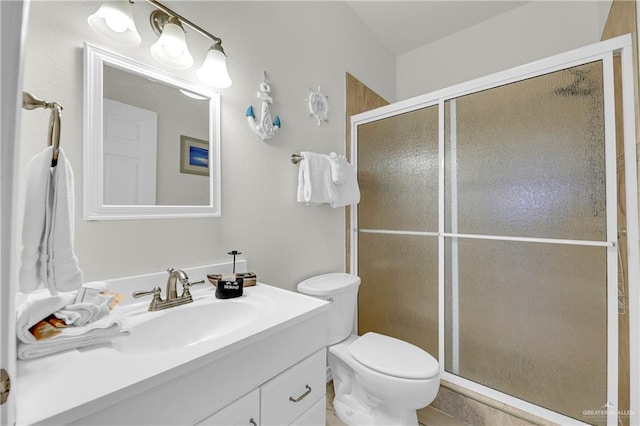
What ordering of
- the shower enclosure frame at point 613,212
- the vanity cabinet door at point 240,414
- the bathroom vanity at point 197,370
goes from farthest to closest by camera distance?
→ the shower enclosure frame at point 613,212
the vanity cabinet door at point 240,414
the bathroom vanity at point 197,370

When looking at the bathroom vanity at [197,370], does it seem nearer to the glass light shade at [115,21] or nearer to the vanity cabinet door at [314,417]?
the vanity cabinet door at [314,417]

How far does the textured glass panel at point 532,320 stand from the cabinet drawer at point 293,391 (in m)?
0.98

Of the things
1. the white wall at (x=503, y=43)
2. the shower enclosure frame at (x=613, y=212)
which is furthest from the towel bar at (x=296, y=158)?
the white wall at (x=503, y=43)

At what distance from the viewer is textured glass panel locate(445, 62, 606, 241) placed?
3.95 ft

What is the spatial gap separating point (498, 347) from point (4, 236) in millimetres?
1830

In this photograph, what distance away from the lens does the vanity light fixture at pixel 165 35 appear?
861mm

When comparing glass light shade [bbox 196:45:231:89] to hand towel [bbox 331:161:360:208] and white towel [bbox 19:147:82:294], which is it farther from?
hand towel [bbox 331:161:360:208]

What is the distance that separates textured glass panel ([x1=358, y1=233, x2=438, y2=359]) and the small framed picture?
1.21m

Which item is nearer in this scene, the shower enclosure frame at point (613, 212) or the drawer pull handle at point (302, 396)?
the drawer pull handle at point (302, 396)

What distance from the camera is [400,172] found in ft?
5.95

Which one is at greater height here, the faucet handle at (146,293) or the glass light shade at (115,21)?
the glass light shade at (115,21)

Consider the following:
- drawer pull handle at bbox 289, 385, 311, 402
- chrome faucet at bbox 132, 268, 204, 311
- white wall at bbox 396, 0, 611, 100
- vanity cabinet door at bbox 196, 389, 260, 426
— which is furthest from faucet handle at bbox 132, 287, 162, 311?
white wall at bbox 396, 0, 611, 100

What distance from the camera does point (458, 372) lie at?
155 cm

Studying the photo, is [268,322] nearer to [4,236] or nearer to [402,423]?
[4,236]
